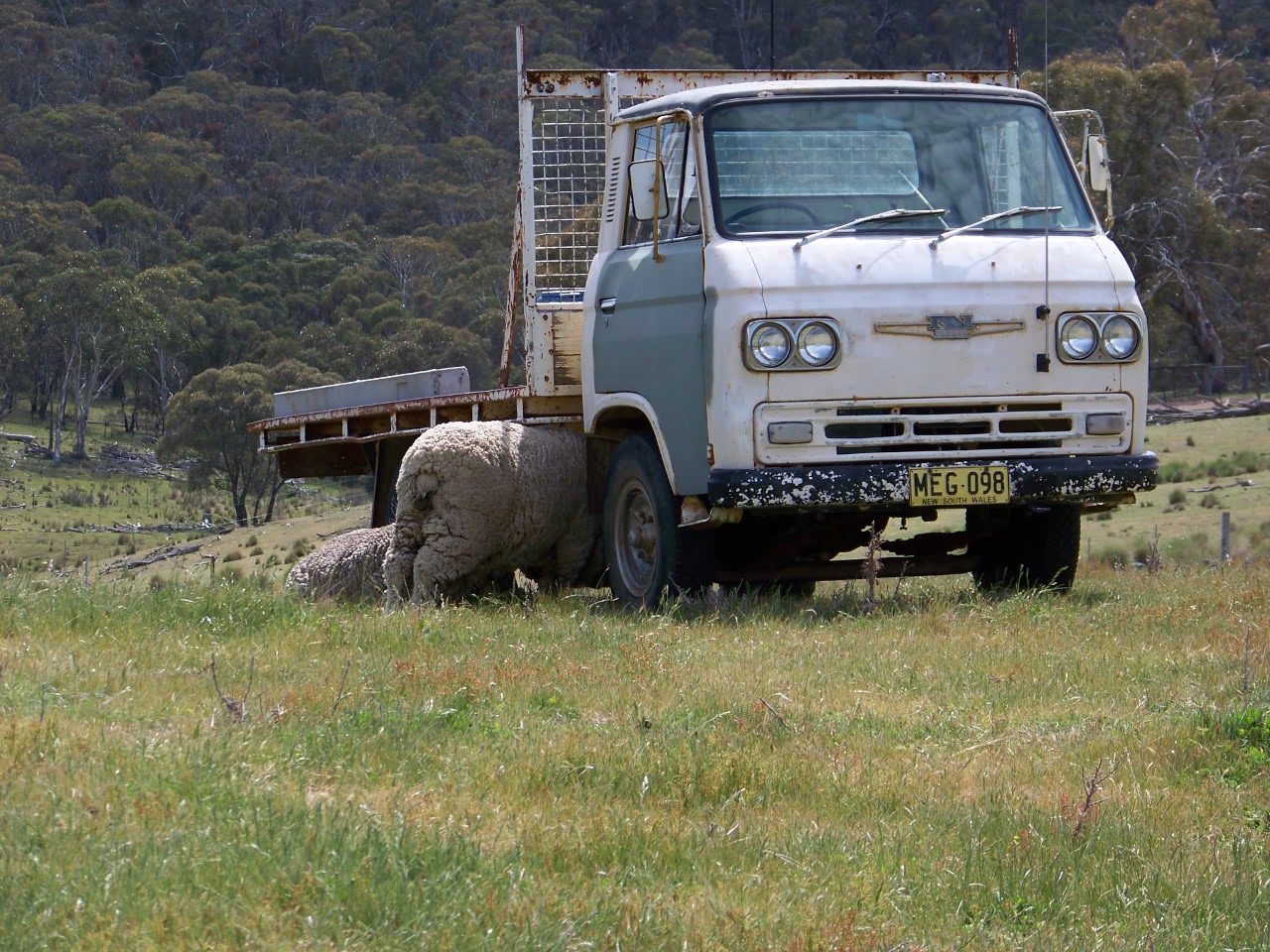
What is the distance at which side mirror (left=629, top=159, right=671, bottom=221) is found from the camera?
840 centimetres

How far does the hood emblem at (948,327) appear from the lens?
25.7ft

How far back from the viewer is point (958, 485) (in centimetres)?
783

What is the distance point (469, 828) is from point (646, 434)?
16.1 feet

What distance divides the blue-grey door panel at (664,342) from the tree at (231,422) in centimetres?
4756

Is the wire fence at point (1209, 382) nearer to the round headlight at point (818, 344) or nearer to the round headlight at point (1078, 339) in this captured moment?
the round headlight at point (1078, 339)

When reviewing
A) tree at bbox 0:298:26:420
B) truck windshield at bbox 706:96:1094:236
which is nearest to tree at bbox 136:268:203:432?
tree at bbox 0:298:26:420

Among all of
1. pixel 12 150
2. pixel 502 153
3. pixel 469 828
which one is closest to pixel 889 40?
pixel 502 153

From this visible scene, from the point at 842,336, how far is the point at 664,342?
96 cm

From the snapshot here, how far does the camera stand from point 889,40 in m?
84.9

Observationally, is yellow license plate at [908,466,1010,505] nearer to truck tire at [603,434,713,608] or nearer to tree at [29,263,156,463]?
truck tire at [603,434,713,608]

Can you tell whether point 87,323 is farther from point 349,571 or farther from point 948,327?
point 948,327

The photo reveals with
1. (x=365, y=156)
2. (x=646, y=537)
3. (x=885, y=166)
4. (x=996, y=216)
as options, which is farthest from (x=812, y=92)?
(x=365, y=156)

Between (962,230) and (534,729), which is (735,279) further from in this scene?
(534,729)

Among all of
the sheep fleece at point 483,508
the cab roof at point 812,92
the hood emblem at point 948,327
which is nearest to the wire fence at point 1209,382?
the cab roof at point 812,92
